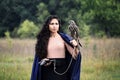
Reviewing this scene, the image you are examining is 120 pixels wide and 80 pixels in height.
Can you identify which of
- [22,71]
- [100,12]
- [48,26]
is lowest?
[22,71]

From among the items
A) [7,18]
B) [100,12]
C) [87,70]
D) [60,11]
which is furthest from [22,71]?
[7,18]

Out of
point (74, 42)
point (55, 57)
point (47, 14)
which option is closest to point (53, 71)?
point (55, 57)

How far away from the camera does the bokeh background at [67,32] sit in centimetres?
1233

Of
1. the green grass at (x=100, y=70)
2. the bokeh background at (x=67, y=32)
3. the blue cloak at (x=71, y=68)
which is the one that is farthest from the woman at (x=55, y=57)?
the green grass at (x=100, y=70)

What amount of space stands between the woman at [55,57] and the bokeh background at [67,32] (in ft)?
1.80

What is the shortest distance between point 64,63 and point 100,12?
28.9 metres

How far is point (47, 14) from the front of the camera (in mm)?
49625

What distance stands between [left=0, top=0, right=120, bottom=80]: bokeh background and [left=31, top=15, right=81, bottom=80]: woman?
55 centimetres

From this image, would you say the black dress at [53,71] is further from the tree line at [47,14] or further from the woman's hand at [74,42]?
the tree line at [47,14]

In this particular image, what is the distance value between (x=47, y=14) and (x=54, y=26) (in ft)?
143

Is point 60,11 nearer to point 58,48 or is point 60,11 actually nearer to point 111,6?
point 111,6

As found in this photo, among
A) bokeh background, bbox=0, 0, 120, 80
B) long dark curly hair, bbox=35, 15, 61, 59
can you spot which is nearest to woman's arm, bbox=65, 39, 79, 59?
long dark curly hair, bbox=35, 15, 61, 59

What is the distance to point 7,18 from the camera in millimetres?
54406

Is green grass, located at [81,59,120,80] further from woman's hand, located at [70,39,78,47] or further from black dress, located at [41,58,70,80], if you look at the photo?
woman's hand, located at [70,39,78,47]
